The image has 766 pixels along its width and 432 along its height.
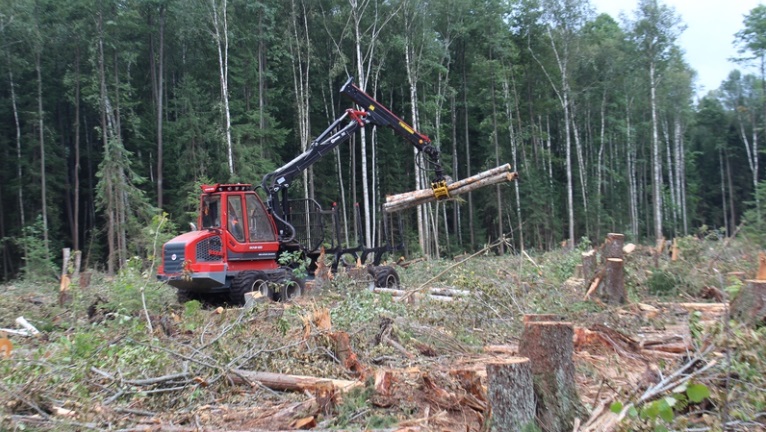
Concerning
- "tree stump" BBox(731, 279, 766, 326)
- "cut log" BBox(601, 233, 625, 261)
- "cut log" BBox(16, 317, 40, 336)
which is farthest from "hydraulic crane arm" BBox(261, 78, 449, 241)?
"tree stump" BBox(731, 279, 766, 326)

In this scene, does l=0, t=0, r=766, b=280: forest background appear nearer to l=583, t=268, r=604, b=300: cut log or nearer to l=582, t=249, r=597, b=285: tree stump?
l=582, t=249, r=597, b=285: tree stump

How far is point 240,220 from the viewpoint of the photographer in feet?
40.0

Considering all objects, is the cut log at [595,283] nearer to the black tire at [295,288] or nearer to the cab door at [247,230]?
the black tire at [295,288]

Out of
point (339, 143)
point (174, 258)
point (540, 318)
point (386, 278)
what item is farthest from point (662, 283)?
point (174, 258)

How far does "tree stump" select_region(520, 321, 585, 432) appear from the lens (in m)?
4.86

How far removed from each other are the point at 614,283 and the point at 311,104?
26334 mm

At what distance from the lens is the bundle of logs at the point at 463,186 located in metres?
12.6

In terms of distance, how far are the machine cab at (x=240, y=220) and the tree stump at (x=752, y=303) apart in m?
8.25

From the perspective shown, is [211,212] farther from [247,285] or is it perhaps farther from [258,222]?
[247,285]

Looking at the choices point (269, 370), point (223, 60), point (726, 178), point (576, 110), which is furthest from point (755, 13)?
point (269, 370)

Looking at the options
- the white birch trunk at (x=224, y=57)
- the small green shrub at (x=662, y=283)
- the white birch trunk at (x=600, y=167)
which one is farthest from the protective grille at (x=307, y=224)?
the white birch trunk at (x=600, y=167)

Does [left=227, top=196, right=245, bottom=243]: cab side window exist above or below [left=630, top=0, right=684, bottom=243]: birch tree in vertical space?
below

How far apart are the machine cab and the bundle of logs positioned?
9.15 feet

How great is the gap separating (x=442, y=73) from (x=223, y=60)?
1210 cm
